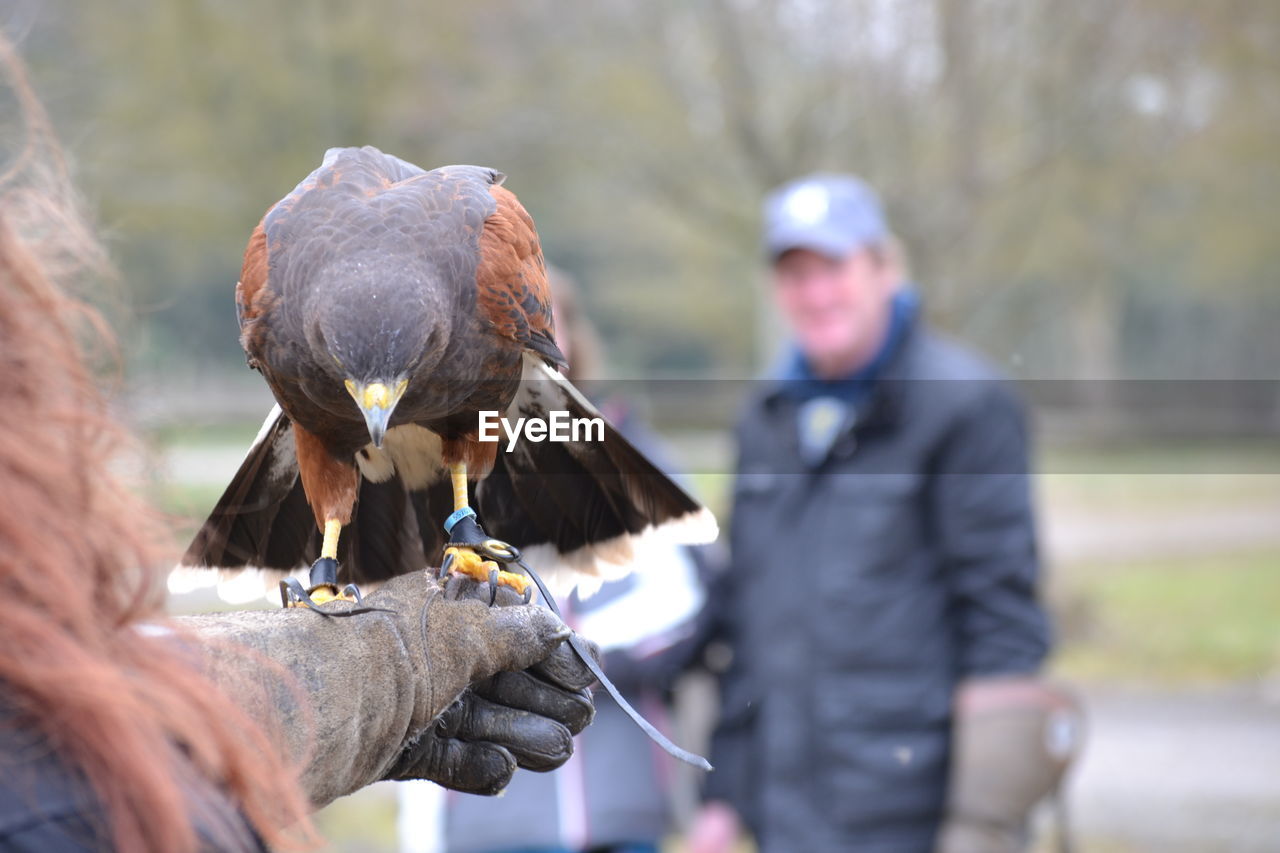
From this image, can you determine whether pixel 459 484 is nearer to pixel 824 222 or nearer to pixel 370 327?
pixel 370 327

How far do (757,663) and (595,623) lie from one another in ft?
1.89

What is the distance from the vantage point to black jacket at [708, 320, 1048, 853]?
11.7 feet

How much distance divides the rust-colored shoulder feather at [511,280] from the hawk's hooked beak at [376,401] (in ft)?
0.85

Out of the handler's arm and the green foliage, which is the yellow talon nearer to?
the handler's arm

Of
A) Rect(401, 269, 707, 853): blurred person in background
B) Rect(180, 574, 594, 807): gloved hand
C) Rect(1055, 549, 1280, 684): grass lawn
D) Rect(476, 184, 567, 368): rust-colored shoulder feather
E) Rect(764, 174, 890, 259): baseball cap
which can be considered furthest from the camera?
Rect(1055, 549, 1280, 684): grass lawn

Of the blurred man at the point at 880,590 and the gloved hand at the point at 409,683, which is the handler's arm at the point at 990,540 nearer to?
the blurred man at the point at 880,590

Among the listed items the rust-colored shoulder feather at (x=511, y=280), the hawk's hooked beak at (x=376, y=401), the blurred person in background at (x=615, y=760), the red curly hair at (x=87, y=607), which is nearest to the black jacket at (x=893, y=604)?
the blurred person in background at (x=615, y=760)

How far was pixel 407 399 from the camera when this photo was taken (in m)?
2.00

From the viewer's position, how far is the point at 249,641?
1.53 metres

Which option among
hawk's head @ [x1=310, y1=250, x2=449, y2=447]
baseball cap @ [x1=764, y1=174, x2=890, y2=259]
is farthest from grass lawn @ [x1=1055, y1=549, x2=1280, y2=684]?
hawk's head @ [x1=310, y1=250, x2=449, y2=447]

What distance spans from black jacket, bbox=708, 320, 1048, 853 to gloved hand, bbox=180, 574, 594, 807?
181 centimetres

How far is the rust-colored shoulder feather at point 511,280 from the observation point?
6.79ft

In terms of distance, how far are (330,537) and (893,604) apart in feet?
6.78

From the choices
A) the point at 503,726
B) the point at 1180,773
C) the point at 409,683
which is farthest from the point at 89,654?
the point at 1180,773
